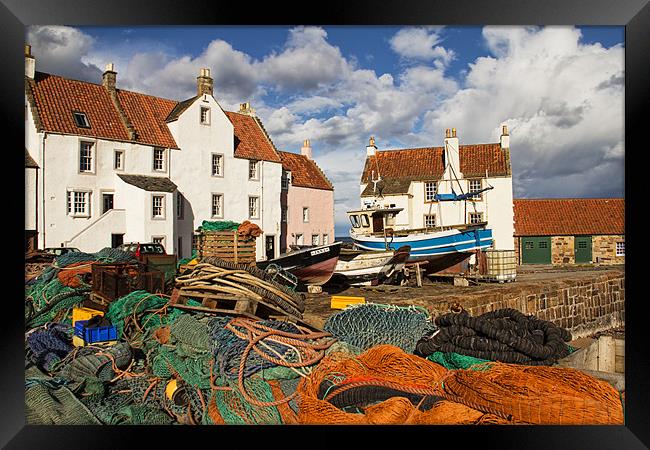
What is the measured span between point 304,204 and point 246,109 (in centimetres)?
523

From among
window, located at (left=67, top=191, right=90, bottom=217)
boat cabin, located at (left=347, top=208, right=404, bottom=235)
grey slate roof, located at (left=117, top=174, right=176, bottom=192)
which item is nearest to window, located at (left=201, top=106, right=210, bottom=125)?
grey slate roof, located at (left=117, top=174, right=176, bottom=192)

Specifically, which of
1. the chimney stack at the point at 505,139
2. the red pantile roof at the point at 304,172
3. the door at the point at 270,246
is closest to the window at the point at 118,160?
the door at the point at 270,246

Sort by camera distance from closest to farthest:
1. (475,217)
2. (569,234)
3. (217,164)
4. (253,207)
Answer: (217,164) < (253,207) < (475,217) < (569,234)

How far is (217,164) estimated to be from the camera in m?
19.7

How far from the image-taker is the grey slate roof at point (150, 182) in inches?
644

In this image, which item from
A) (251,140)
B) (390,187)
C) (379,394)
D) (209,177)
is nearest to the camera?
(379,394)

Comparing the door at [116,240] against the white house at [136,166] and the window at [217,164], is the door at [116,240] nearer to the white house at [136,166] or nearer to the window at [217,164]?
the white house at [136,166]

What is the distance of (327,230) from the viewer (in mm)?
24297

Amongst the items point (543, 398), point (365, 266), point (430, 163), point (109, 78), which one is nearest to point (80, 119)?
point (109, 78)

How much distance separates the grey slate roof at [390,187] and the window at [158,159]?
9.65 m

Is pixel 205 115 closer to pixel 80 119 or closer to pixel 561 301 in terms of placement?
pixel 80 119

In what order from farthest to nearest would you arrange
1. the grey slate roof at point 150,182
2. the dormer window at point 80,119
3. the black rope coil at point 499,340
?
1. the grey slate roof at point 150,182
2. the dormer window at point 80,119
3. the black rope coil at point 499,340
